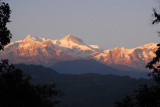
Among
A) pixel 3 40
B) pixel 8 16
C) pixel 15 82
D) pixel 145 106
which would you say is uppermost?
pixel 8 16

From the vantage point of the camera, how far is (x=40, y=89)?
131ft

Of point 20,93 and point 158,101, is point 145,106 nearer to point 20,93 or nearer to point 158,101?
point 158,101

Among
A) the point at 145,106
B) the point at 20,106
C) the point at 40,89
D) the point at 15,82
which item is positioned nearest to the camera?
the point at 145,106

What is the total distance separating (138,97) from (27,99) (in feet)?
37.6

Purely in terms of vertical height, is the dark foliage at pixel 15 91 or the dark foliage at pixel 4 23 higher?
the dark foliage at pixel 4 23

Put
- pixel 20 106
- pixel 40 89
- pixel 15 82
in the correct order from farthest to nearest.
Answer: pixel 40 89, pixel 15 82, pixel 20 106

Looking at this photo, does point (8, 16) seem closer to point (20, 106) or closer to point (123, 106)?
point (20, 106)

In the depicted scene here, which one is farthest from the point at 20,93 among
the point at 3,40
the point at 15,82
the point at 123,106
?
the point at 123,106

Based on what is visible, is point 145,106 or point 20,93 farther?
point 20,93

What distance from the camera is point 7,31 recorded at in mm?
32156

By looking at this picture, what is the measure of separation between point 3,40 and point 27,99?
6371 mm

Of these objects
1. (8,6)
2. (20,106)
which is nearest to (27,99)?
(20,106)

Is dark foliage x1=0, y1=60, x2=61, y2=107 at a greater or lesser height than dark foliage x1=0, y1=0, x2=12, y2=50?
lesser

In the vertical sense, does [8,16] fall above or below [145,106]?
above
